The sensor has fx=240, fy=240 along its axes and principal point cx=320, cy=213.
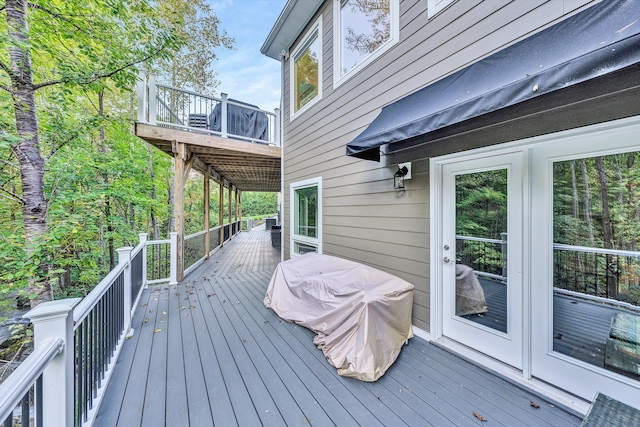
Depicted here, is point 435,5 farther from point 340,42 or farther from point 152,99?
point 152,99

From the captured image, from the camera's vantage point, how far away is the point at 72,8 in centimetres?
355

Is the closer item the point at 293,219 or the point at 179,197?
the point at 179,197

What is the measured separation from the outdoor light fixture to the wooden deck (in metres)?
1.81

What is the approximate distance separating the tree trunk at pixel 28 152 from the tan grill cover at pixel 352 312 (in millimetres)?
3531

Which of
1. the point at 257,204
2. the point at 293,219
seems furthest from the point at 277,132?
the point at 257,204

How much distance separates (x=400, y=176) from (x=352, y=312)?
166 centimetres

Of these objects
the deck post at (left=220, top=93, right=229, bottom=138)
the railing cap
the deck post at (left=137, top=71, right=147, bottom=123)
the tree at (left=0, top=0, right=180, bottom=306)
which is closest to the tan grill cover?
the railing cap

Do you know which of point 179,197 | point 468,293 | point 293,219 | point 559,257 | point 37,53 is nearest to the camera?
point 559,257

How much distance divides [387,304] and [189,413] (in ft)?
5.96

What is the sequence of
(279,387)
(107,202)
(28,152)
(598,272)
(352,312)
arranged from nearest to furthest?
(598,272) < (279,387) < (352,312) < (28,152) < (107,202)

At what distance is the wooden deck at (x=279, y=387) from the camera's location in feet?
5.64

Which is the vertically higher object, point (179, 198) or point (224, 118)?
point (224, 118)

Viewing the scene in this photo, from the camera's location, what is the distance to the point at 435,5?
2.53m

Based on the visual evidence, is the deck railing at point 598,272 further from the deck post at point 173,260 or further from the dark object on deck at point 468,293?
the deck post at point 173,260
